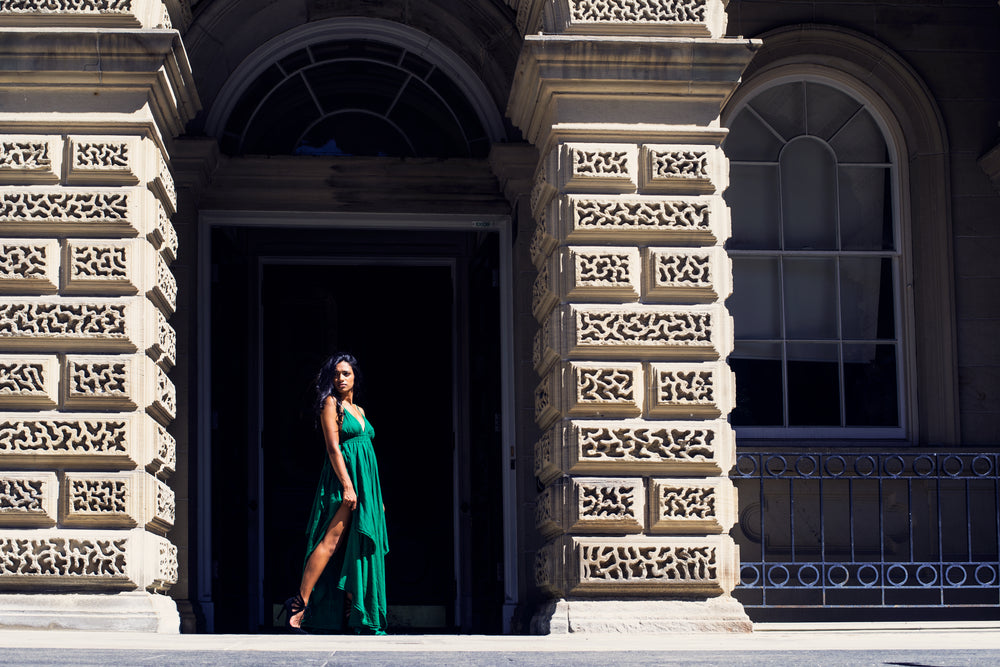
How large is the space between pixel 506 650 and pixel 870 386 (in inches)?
205

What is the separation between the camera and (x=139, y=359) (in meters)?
7.57

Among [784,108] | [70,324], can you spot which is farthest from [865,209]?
[70,324]

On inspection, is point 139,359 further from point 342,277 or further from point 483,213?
point 342,277

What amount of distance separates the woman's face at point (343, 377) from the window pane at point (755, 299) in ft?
11.3

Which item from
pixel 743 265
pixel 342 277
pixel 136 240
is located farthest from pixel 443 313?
pixel 136 240

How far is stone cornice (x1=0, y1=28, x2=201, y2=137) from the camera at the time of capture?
7641 millimetres

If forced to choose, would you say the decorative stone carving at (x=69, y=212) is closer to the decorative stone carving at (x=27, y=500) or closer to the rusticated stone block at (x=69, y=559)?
the decorative stone carving at (x=27, y=500)

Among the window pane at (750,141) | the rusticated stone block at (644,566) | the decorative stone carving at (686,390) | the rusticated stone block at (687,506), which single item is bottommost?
the rusticated stone block at (644,566)

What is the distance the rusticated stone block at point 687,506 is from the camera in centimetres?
760

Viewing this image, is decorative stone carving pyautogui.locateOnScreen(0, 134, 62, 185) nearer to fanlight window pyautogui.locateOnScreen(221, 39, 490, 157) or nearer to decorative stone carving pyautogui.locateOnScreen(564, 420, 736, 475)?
fanlight window pyautogui.locateOnScreen(221, 39, 490, 157)

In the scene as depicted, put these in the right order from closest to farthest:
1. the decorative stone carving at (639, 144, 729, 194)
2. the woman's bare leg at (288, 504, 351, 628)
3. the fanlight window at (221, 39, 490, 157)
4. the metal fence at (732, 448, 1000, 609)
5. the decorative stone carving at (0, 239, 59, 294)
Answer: the decorative stone carving at (0, 239, 59, 294) < the decorative stone carving at (639, 144, 729, 194) < the woman's bare leg at (288, 504, 351, 628) < the metal fence at (732, 448, 1000, 609) < the fanlight window at (221, 39, 490, 157)

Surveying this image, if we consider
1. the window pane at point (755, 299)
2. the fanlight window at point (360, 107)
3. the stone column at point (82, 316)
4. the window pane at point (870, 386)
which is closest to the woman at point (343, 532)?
the stone column at point (82, 316)

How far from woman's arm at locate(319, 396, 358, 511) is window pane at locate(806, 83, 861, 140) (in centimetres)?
475

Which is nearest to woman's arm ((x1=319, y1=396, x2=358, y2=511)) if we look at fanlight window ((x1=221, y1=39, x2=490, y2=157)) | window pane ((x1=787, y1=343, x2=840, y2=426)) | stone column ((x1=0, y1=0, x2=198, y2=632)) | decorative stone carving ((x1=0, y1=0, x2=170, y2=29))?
stone column ((x1=0, y1=0, x2=198, y2=632))
